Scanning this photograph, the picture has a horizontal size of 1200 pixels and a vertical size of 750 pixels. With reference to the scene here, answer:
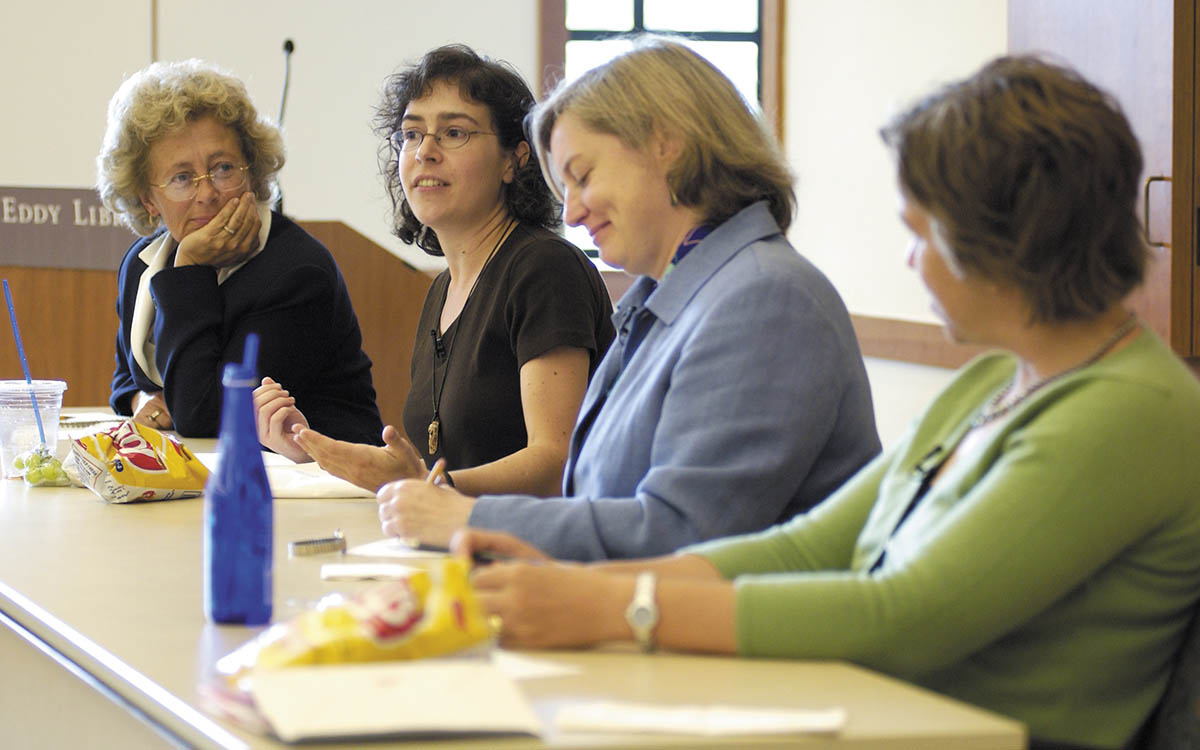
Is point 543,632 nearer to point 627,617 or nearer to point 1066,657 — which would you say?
point 627,617

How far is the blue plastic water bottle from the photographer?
48.5 inches

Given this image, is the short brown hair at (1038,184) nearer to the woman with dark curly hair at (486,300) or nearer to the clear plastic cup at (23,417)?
the woman with dark curly hair at (486,300)

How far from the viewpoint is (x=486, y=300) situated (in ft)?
7.79

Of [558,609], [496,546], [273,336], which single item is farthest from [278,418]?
[558,609]

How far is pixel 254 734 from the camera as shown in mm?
951

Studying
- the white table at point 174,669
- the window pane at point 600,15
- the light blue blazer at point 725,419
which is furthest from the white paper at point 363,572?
the window pane at point 600,15

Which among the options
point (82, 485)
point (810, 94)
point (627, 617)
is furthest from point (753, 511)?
point (810, 94)

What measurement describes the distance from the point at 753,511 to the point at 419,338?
3.97 ft

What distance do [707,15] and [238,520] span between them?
4.87 m

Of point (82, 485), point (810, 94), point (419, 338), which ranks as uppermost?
point (810, 94)

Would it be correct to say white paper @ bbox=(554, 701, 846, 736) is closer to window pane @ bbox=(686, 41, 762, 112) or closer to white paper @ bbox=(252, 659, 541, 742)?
white paper @ bbox=(252, 659, 541, 742)

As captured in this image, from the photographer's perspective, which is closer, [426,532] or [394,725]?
[394,725]

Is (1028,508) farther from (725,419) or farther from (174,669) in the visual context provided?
(174,669)

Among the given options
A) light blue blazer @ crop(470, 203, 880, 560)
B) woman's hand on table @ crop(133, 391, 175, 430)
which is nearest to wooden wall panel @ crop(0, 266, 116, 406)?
woman's hand on table @ crop(133, 391, 175, 430)
